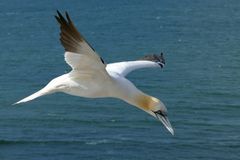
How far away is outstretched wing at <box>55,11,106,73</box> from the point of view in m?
13.8

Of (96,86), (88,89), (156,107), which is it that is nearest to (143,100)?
(156,107)

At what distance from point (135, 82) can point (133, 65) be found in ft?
247

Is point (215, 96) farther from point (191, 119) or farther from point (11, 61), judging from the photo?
point (11, 61)

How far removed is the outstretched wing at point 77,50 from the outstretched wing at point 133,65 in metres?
2.17

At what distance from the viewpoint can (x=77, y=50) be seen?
14.2 m

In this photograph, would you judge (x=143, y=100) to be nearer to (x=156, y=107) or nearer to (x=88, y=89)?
(x=156, y=107)

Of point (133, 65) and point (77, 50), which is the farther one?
point (133, 65)

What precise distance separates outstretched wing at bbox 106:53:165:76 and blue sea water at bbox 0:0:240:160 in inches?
1971

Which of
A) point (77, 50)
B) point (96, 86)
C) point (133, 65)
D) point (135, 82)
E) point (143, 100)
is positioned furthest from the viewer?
point (135, 82)

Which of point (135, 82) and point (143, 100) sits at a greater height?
point (135, 82)

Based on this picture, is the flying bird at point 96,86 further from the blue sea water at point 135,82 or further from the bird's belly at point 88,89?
the blue sea water at point 135,82

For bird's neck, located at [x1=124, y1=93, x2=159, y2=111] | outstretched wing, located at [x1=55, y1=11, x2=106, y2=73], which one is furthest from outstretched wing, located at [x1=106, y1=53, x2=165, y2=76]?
outstretched wing, located at [x1=55, y1=11, x2=106, y2=73]

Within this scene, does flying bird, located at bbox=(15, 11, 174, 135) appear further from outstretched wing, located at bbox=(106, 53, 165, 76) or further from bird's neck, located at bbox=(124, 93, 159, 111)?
outstretched wing, located at bbox=(106, 53, 165, 76)

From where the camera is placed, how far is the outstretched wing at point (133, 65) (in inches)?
690
